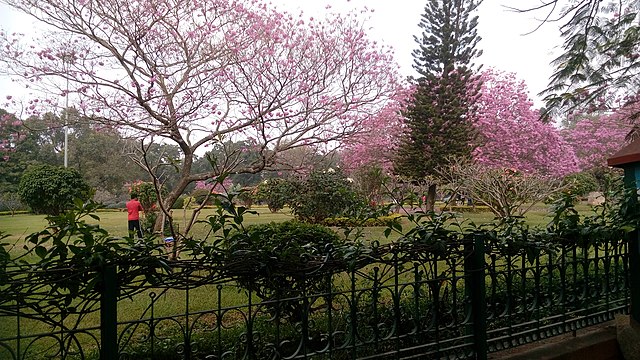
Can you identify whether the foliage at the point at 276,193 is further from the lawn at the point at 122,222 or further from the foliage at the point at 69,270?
the foliage at the point at 69,270

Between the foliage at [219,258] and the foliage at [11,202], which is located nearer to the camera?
the foliage at [219,258]

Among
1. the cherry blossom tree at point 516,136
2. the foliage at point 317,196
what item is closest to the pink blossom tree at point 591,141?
the cherry blossom tree at point 516,136

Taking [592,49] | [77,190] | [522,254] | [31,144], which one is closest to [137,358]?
[522,254]

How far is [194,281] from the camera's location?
1.34 meters

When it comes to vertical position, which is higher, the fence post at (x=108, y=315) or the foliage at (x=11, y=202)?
the foliage at (x=11, y=202)

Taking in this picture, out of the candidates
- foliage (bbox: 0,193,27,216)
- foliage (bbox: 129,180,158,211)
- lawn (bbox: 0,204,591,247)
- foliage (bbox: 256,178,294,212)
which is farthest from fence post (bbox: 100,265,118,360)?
foliage (bbox: 129,180,158,211)

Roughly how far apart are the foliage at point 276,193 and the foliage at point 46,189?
4770 millimetres

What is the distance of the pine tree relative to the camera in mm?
15703

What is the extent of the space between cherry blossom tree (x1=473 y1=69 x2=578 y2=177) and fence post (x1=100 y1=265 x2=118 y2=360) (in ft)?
55.5

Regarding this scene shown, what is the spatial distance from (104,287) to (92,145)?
1044cm

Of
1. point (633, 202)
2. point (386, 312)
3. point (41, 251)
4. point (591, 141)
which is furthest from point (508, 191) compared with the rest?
point (591, 141)

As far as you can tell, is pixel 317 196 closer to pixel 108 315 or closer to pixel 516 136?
pixel 108 315

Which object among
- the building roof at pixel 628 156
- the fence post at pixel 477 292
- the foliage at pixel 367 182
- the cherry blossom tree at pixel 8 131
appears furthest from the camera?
the foliage at pixel 367 182

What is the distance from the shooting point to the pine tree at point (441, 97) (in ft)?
51.5
